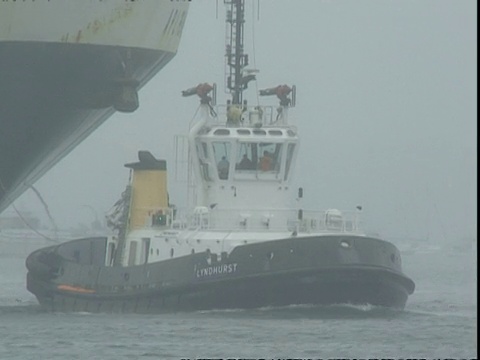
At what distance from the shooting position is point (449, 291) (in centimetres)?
5116

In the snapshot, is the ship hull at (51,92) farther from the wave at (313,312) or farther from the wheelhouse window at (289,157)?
the wheelhouse window at (289,157)

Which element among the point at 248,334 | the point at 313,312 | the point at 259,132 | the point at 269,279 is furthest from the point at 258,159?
the point at 248,334

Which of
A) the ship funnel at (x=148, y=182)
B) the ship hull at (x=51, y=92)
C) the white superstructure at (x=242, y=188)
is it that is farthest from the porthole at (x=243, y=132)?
the ship hull at (x=51, y=92)

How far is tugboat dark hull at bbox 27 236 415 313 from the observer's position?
3644 cm

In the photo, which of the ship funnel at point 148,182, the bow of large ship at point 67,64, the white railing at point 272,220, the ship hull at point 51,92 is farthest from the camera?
the ship funnel at point 148,182

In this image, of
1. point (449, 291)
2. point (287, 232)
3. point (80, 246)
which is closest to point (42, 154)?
point (287, 232)

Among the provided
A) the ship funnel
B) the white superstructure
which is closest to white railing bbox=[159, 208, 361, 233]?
the white superstructure

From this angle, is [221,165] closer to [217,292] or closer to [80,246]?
[217,292]

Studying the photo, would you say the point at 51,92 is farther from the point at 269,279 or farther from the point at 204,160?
the point at 204,160

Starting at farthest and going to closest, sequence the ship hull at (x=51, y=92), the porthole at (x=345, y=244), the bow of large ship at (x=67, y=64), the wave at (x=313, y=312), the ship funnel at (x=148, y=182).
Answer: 1. the ship funnel at (x=148, y=182)
2. the porthole at (x=345, y=244)
3. the wave at (x=313, y=312)
4. the ship hull at (x=51, y=92)
5. the bow of large ship at (x=67, y=64)

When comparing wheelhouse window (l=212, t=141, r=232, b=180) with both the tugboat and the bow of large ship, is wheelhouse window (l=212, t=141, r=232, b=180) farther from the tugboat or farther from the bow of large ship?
the bow of large ship

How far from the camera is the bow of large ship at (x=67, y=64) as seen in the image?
107 feet

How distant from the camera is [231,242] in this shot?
37906mm

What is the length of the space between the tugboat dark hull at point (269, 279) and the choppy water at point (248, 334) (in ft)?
0.85
